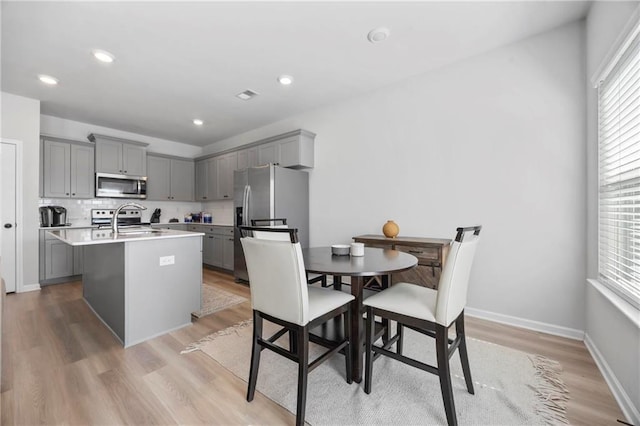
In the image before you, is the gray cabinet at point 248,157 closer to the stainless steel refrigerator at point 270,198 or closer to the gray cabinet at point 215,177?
the gray cabinet at point 215,177

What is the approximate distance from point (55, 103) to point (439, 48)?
5.03 metres

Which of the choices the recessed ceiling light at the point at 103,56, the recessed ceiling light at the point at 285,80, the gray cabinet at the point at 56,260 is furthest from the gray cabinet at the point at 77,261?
the recessed ceiling light at the point at 285,80

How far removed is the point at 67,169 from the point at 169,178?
157cm

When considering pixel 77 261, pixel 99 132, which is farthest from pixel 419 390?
pixel 99 132

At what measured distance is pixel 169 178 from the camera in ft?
18.4

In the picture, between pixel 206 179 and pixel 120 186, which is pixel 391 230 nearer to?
pixel 206 179

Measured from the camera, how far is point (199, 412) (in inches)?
59.1

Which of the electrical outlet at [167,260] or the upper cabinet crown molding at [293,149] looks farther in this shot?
the upper cabinet crown molding at [293,149]

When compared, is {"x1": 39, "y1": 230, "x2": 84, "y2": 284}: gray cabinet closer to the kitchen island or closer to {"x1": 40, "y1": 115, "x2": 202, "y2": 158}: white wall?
{"x1": 40, "y1": 115, "x2": 202, "y2": 158}: white wall

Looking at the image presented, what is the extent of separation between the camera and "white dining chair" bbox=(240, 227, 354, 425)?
1.38m

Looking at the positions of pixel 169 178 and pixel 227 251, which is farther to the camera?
pixel 169 178

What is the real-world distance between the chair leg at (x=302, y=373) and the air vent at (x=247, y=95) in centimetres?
315

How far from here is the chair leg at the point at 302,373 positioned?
134 centimetres

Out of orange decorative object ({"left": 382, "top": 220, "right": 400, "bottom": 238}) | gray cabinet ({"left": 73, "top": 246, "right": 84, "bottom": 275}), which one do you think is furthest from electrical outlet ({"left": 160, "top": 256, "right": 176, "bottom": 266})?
gray cabinet ({"left": 73, "top": 246, "right": 84, "bottom": 275})
